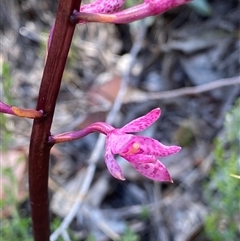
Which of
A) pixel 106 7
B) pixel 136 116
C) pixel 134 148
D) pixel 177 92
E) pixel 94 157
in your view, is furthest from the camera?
pixel 136 116

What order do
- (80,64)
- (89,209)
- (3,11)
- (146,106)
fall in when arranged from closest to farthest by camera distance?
1. (89,209)
2. (146,106)
3. (80,64)
4. (3,11)

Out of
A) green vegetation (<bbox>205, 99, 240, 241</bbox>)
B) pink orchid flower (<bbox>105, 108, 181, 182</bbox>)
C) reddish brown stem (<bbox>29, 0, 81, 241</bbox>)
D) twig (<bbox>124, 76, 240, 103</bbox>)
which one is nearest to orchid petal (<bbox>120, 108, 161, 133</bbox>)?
pink orchid flower (<bbox>105, 108, 181, 182</bbox>)

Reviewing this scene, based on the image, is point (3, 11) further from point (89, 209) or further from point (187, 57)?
point (89, 209)

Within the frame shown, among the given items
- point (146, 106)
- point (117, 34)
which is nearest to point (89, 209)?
point (146, 106)

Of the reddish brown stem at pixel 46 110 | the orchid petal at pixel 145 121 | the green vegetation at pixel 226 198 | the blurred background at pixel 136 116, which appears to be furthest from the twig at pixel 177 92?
the orchid petal at pixel 145 121

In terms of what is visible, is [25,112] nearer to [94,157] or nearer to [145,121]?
[145,121]

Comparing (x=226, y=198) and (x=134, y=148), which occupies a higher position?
(x=134, y=148)

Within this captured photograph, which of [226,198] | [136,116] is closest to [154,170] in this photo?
[226,198]
